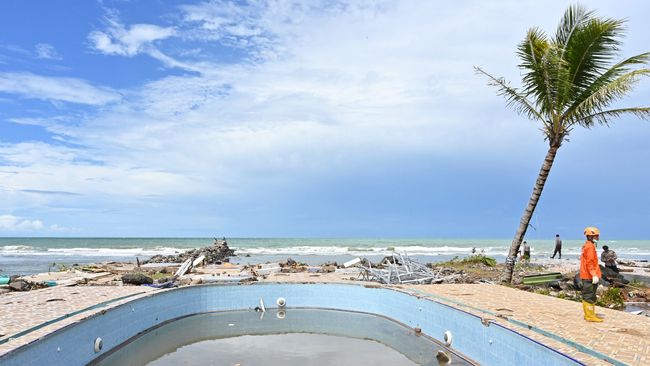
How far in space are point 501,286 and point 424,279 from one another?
7.79ft

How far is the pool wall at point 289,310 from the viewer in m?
6.91

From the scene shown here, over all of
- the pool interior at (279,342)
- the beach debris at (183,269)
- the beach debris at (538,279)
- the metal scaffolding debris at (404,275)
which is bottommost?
the pool interior at (279,342)

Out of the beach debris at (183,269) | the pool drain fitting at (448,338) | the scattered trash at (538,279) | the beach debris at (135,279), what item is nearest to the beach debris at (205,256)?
the beach debris at (183,269)

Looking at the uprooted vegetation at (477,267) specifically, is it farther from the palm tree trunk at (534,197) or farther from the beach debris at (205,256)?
the beach debris at (205,256)

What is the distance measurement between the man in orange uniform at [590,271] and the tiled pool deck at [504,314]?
0.31 meters

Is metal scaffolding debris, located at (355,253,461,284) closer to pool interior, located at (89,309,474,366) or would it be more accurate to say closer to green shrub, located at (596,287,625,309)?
pool interior, located at (89,309,474,366)

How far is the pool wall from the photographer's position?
6.91 metres

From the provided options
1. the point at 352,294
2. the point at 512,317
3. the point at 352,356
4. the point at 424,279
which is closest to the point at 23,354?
the point at 352,356

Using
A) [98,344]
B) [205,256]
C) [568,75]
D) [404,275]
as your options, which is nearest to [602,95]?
[568,75]

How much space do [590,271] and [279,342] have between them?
626cm

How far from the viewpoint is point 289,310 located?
1359 centimetres

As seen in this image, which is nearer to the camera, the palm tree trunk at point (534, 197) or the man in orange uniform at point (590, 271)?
the man in orange uniform at point (590, 271)

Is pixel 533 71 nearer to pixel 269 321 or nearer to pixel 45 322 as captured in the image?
pixel 269 321

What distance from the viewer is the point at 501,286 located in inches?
545
